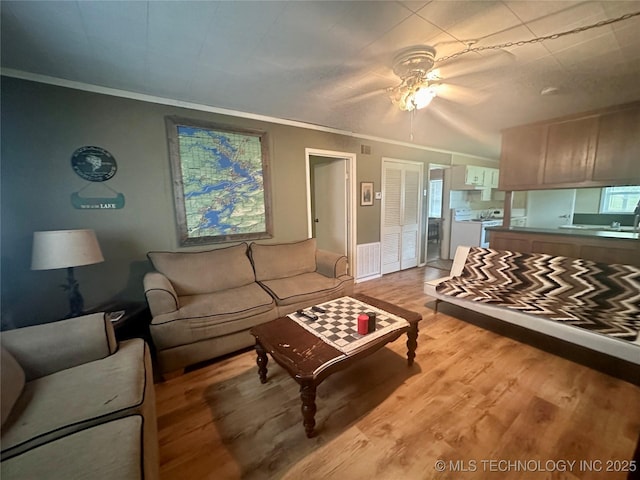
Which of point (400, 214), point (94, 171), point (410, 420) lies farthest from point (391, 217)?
point (94, 171)

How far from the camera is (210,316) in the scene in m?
1.98

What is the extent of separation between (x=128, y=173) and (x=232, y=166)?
96 cm

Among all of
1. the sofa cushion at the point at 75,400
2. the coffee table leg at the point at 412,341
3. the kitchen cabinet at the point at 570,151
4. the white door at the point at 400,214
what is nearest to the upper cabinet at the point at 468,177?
the white door at the point at 400,214

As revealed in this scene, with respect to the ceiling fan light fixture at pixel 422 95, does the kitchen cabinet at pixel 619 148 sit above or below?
below

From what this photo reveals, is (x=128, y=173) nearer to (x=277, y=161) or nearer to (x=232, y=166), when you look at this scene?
(x=232, y=166)

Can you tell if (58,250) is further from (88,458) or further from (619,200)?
(619,200)

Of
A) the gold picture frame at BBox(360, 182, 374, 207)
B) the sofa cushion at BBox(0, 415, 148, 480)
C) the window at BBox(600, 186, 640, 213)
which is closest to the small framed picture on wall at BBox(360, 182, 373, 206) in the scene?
the gold picture frame at BBox(360, 182, 374, 207)

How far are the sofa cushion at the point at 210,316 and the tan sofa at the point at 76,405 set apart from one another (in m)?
0.32

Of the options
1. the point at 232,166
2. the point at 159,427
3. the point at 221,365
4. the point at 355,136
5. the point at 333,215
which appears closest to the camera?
the point at 159,427

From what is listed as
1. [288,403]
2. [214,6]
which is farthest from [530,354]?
[214,6]

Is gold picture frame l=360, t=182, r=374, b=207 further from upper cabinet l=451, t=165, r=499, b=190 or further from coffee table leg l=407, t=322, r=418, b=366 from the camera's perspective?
coffee table leg l=407, t=322, r=418, b=366

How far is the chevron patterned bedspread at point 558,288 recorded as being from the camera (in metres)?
1.95

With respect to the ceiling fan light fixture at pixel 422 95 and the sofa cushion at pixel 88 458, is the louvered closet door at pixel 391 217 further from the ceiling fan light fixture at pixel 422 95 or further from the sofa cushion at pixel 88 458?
the sofa cushion at pixel 88 458

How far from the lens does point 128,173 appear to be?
2299 millimetres
